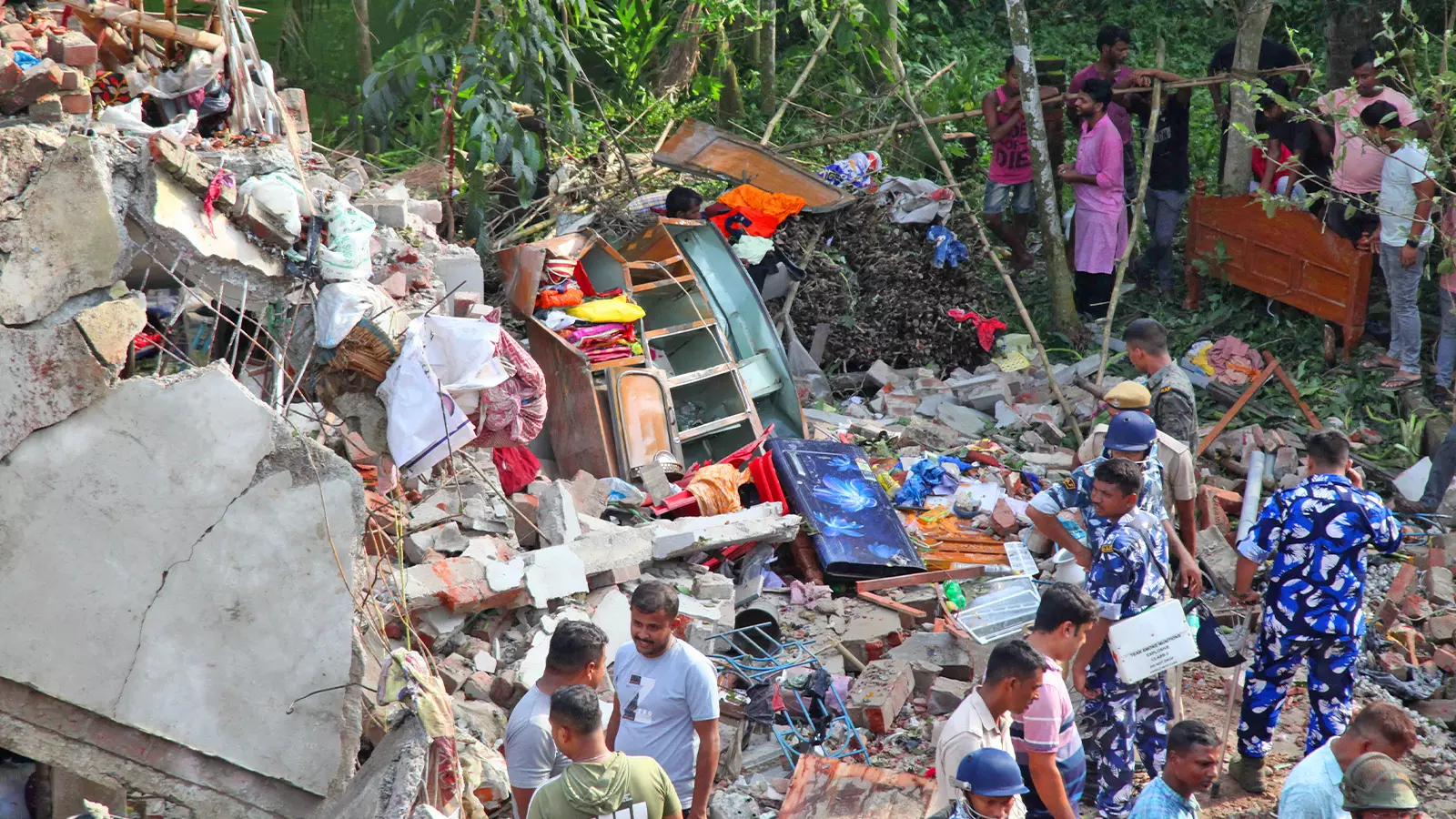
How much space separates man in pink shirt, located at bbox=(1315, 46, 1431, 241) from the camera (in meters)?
8.58

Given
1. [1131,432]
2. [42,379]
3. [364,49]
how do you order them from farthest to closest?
[364,49] → [1131,432] → [42,379]

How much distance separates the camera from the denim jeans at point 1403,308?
29.5 feet

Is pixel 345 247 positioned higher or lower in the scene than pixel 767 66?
higher

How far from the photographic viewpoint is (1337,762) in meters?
4.16

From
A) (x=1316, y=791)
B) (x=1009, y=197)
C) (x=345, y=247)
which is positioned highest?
(x=345, y=247)

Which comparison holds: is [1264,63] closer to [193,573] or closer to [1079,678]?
[1079,678]

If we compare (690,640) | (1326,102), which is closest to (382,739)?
(690,640)

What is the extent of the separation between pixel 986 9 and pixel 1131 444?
470 inches

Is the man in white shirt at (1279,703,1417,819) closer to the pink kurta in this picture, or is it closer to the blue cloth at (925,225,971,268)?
the blue cloth at (925,225,971,268)

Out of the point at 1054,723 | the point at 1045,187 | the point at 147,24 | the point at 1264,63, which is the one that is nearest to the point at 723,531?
the point at 1054,723

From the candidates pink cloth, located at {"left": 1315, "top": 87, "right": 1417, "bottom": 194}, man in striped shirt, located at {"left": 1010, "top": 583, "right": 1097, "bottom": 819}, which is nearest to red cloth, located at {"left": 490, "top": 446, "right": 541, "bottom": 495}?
man in striped shirt, located at {"left": 1010, "top": 583, "right": 1097, "bottom": 819}

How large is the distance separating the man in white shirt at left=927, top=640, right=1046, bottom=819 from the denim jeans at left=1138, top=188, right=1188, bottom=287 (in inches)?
293

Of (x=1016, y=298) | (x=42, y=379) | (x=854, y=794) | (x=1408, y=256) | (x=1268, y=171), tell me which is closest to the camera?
(x=42, y=379)

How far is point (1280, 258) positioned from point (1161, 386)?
3909mm
